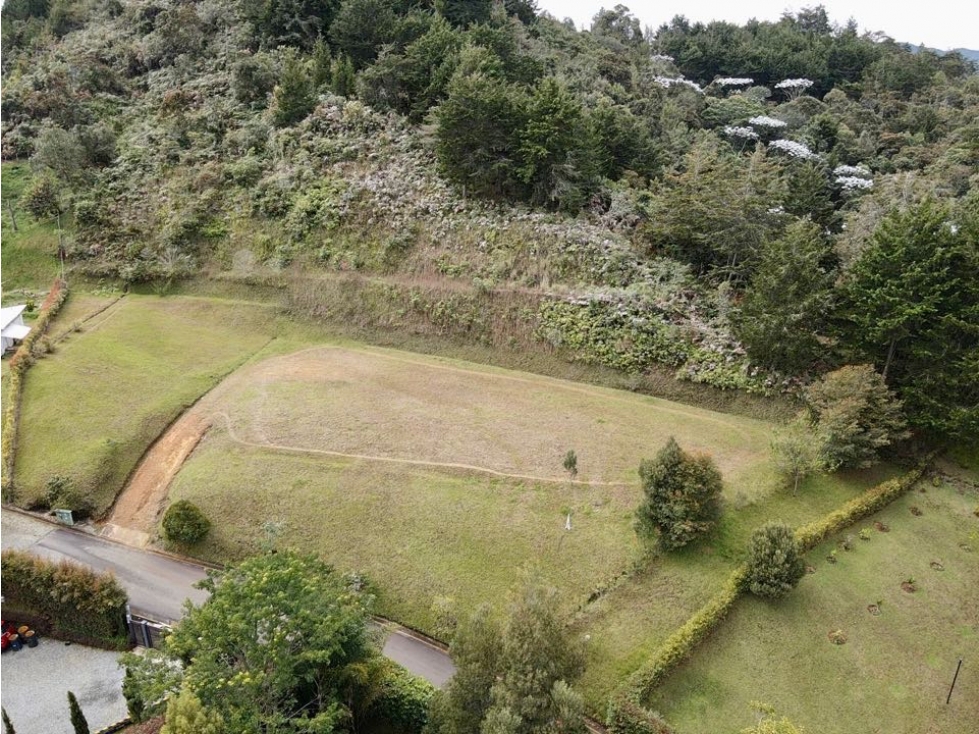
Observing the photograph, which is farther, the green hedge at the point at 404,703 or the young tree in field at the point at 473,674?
the green hedge at the point at 404,703

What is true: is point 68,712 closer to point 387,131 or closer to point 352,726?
point 352,726

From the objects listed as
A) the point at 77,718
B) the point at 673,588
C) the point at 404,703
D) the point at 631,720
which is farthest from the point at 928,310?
the point at 77,718

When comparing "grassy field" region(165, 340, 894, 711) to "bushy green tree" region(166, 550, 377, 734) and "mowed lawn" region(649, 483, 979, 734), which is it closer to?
"mowed lawn" region(649, 483, 979, 734)

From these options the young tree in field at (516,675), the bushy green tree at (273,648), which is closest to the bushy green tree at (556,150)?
the bushy green tree at (273,648)

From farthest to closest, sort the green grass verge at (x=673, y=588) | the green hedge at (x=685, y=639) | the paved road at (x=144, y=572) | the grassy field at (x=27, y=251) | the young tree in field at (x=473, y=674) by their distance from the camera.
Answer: the grassy field at (x=27, y=251), the paved road at (x=144, y=572), the green grass verge at (x=673, y=588), the green hedge at (x=685, y=639), the young tree in field at (x=473, y=674)

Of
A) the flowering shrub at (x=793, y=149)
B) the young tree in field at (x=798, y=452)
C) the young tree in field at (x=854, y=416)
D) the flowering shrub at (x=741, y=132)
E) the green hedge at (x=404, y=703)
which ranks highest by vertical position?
the flowering shrub at (x=741, y=132)

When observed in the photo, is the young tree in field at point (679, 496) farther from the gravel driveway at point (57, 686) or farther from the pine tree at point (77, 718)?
the gravel driveway at point (57, 686)

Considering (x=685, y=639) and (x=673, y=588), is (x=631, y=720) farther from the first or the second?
(x=673, y=588)
